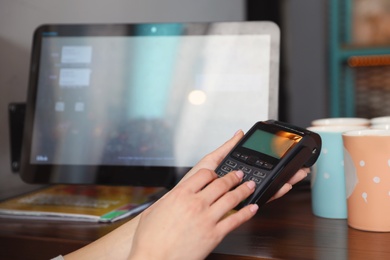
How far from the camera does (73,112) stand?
2.94 ft

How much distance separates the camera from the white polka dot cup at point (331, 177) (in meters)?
0.71

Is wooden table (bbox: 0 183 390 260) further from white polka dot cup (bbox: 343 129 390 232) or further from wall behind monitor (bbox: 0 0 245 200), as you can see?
wall behind monitor (bbox: 0 0 245 200)

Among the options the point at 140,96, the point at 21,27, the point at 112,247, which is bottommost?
the point at 112,247

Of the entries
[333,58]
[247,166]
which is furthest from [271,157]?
[333,58]

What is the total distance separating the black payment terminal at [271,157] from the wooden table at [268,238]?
61 millimetres

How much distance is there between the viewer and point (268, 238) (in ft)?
2.15

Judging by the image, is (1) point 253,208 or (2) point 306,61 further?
(2) point 306,61

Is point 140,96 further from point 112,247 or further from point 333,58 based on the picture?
point 333,58

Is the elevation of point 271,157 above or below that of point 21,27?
below

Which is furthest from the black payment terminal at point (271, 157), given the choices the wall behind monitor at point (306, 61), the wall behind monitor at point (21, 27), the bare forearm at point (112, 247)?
the wall behind monitor at point (306, 61)

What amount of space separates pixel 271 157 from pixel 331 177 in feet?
0.44

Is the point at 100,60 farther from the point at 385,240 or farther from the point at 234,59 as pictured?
the point at 385,240

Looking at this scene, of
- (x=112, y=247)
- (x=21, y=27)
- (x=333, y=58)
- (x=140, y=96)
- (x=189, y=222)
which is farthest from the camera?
(x=333, y=58)

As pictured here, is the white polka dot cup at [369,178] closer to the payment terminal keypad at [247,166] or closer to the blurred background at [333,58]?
the payment terminal keypad at [247,166]
